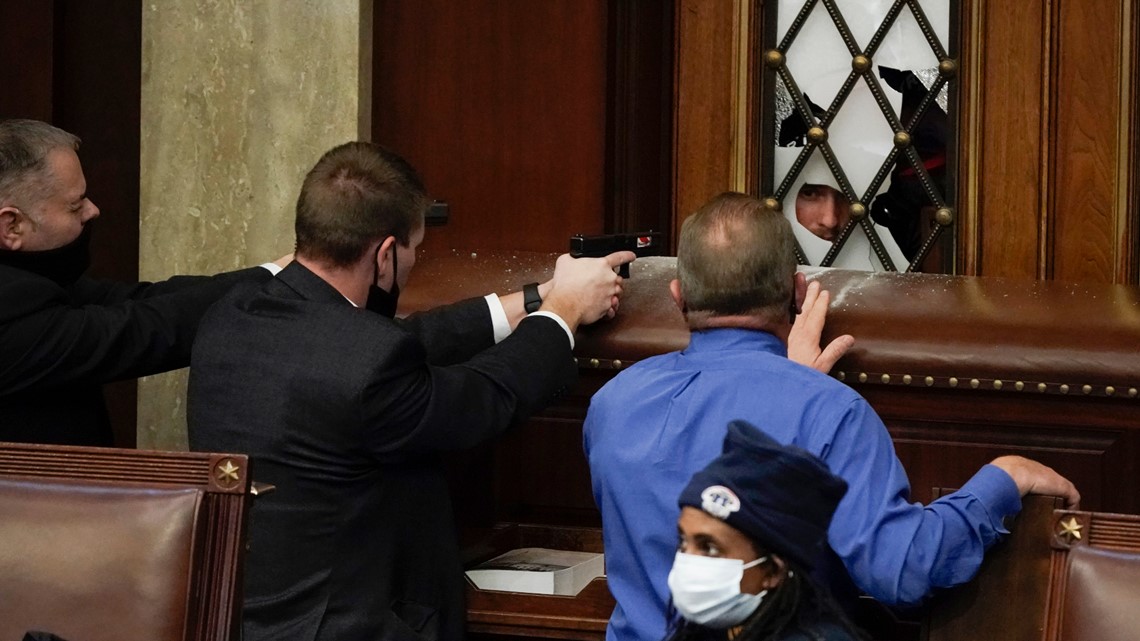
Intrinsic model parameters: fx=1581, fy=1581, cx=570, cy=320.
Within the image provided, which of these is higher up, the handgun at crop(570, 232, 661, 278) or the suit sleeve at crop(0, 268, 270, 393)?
the handgun at crop(570, 232, 661, 278)

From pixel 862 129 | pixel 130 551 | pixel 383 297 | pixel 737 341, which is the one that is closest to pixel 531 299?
pixel 383 297

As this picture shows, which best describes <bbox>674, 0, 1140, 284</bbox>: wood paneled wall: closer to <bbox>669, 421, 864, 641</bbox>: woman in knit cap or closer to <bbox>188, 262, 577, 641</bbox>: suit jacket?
<bbox>188, 262, 577, 641</bbox>: suit jacket

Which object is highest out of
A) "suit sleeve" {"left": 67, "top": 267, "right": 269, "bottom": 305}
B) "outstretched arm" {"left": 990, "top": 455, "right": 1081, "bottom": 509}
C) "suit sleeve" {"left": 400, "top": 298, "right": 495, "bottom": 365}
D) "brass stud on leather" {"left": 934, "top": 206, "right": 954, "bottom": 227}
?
"brass stud on leather" {"left": 934, "top": 206, "right": 954, "bottom": 227}

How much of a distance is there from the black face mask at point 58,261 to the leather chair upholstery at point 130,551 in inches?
29.1

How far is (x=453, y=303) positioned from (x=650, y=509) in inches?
36.3

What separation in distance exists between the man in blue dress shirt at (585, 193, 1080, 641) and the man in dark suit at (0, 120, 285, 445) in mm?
961

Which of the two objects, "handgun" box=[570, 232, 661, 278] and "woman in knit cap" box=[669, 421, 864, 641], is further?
"handgun" box=[570, 232, 661, 278]

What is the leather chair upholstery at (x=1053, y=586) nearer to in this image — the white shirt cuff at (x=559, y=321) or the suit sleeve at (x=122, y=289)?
the white shirt cuff at (x=559, y=321)

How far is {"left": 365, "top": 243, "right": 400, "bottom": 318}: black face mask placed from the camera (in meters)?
2.79

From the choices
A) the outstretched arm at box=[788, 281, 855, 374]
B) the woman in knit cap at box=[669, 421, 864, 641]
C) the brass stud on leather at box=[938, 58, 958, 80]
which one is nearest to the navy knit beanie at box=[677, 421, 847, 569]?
the woman in knit cap at box=[669, 421, 864, 641]

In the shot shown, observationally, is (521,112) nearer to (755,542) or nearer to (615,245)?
(615,245)

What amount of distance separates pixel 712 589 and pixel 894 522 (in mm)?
479

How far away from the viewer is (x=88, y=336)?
2.90 meters

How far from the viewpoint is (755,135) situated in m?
4.00
